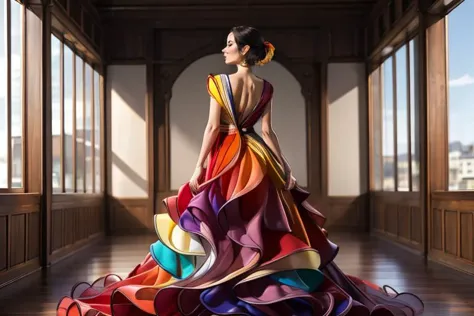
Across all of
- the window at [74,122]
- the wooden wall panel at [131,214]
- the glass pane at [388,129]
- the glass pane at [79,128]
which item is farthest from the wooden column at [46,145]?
the glass pane at [388,129]

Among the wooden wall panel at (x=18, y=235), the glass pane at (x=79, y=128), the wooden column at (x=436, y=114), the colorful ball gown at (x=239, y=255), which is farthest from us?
the glass pane at (x=79, y=128)

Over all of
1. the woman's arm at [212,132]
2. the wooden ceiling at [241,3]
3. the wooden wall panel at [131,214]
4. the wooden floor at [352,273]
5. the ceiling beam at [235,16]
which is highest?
the wooden ceiling at [241,3]

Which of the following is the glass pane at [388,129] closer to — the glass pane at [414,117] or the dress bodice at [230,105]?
the glass pane at [414,117]

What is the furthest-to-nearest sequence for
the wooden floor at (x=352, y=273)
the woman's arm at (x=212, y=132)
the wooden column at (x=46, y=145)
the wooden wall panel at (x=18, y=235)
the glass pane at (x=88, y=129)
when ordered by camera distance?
the glass pane at (x=88, y=129) → the wooden column at (x=46, y=145) → the wooden wall panel at (x=18, y=235) → the wooden floor at (x=352, y=273) → the woman's arm at (x=212, y=132)

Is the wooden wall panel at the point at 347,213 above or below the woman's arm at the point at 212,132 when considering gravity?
below

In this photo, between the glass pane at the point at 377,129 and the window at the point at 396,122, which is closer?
the window at the point at 396,122

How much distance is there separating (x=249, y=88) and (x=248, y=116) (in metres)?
0.15

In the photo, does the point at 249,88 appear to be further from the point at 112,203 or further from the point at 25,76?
the point at 112,203

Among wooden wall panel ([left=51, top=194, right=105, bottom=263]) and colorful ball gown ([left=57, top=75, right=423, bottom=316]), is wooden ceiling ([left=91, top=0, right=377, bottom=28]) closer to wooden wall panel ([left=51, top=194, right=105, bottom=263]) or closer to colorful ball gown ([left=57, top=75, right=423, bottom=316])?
wooden wall panel ([left=51, top=194, right=105, bottom=263])

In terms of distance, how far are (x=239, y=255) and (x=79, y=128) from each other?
16.8ft

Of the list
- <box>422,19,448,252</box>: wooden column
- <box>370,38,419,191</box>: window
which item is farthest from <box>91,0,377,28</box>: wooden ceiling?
<box>422,19,448,252</box>: wooden column

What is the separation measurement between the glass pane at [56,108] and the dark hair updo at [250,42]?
3465mm

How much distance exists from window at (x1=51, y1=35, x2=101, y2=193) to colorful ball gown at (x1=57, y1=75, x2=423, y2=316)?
11.5ft

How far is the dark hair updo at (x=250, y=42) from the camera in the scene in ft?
11.6
